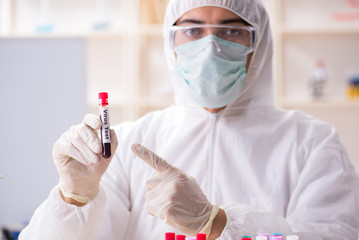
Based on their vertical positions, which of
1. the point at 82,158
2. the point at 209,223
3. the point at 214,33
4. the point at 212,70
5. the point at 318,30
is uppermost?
the point at 318,30

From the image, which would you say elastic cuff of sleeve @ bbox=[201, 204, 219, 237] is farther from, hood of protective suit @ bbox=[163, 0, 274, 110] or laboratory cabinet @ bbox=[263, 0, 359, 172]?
laboratory cabinet @ bbox=[263, 0, 359, 172]

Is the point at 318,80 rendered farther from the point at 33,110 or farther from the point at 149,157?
the point at 149,157

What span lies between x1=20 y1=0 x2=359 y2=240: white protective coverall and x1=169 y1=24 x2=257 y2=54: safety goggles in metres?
0.04

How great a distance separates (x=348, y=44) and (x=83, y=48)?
2.27 metres

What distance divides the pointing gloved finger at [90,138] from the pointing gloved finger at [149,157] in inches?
3.3

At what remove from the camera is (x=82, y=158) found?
1.27 m

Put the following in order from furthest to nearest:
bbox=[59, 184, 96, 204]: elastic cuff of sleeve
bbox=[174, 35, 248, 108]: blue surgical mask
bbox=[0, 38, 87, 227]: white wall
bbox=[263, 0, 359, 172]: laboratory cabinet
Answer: bbox=[263, 0, 359, 172]: laboratory cabinet < bbox=[0, 38, 87, 227]: white wall < bbox=[174, 35, 248, 108]: blue surgical mask < bbox=[59, 184, 96, 204]: elastic cuff of sleeve

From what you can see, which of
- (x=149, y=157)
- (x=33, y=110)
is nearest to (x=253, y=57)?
(x=149, y=157)

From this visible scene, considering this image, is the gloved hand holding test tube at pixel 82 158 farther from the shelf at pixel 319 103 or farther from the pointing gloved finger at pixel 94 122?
the shelf at pixel 319 103

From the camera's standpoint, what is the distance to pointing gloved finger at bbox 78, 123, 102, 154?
1230 mm

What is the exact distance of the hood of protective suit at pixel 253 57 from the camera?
1602 millimetres

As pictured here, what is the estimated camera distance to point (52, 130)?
219cm

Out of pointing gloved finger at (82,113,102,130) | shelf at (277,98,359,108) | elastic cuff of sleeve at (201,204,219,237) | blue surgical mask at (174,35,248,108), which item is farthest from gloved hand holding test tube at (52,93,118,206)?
shelf at (277,98,359,108)

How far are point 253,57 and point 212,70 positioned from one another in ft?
0.60
